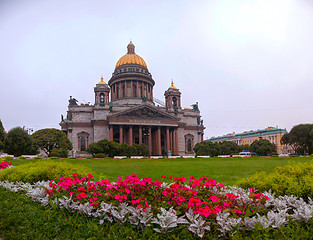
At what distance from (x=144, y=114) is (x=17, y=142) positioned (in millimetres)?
28571

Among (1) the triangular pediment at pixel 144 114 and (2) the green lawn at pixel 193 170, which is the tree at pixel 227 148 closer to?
(1) the triangular pediment at pixel 144 114

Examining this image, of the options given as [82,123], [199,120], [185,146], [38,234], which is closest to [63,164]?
[38,234]

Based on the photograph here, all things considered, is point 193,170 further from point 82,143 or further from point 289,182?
point 82,143

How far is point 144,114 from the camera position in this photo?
58.3 metres

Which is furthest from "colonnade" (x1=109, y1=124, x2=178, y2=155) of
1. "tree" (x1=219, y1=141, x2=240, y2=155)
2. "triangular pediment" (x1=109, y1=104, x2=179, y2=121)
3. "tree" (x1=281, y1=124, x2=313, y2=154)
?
"tree" (x1=281, y1=124, x2=313, y2=154)

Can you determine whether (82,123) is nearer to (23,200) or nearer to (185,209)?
(23,200)

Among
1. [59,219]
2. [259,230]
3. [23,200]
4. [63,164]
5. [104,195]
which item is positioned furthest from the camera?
[63,164]

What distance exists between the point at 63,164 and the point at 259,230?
9017 millimetres

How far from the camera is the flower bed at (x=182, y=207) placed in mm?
4957

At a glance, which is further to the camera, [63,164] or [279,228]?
[63,164]

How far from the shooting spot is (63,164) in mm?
11141

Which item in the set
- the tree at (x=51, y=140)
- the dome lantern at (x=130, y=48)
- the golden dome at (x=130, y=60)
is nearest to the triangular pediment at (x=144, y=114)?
the tree at (x=51, y=140)

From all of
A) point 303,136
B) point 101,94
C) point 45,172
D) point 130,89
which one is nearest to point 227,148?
point 303,136

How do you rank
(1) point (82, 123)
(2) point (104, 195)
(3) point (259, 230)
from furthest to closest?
(1) point (82, 123)
(2) point (104, 195)
(3) point (259, 230)
